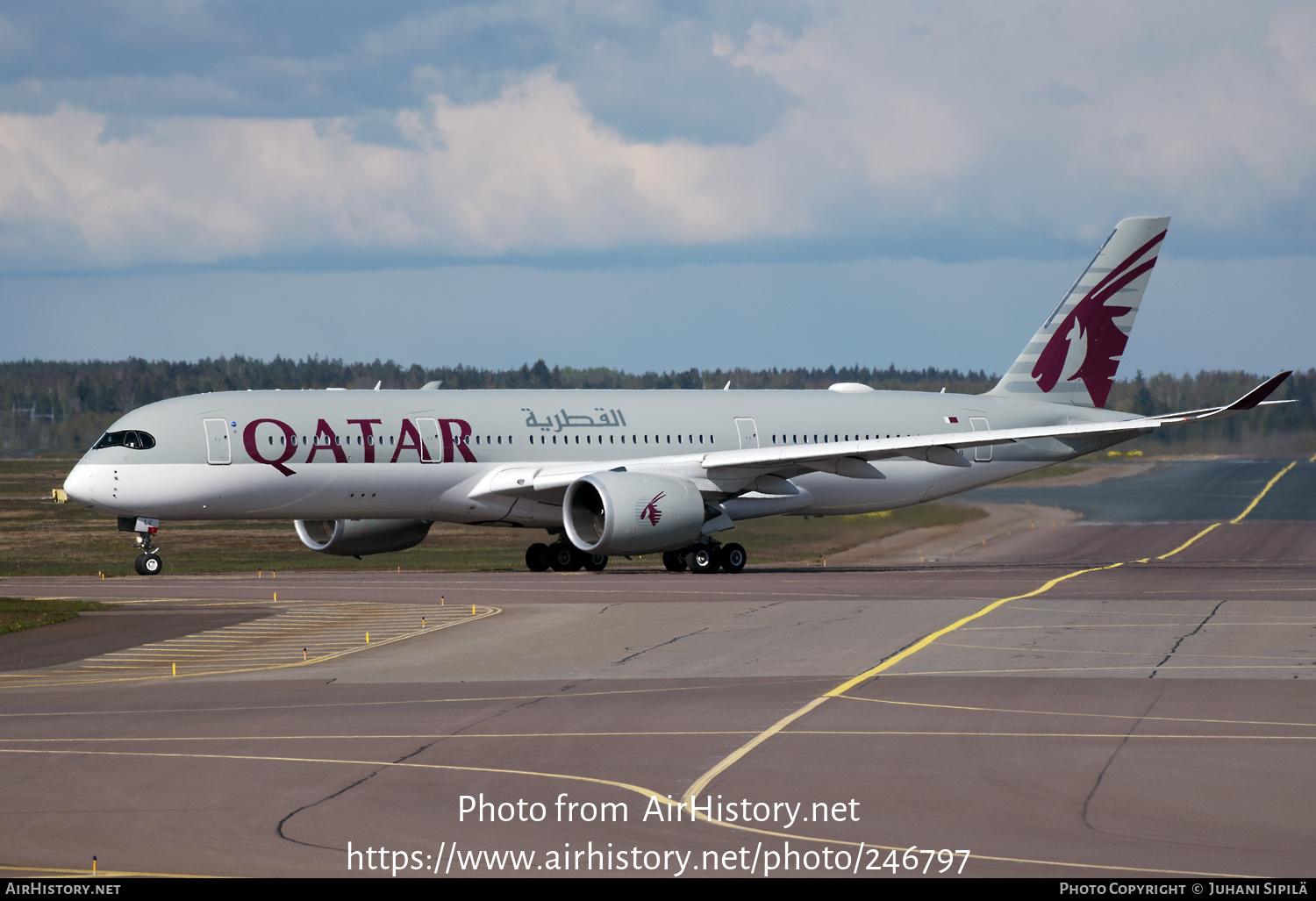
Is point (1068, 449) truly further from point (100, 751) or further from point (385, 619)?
point (100, 751)

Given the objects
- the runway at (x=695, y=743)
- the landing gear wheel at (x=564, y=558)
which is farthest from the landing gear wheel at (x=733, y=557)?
the runway at (x=695, y=743)

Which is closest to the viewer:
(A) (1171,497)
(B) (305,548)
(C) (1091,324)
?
(C) (1091,324)

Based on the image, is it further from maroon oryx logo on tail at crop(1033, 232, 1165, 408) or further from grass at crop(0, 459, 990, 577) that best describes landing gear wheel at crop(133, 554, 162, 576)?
maroon oryx logo on tail at crop(1033, 232, 1165, 408)

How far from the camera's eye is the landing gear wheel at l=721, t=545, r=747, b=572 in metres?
41.9

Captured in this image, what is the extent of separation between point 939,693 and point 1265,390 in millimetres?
20879

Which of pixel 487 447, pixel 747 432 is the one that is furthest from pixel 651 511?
pixel 747 432

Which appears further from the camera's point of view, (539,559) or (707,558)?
(539,559)

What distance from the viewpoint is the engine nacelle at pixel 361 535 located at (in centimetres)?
4309

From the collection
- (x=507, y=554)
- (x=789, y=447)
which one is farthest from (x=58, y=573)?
(x=789, y=447)

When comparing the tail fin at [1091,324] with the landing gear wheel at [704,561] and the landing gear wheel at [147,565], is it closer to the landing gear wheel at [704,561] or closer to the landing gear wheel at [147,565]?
the landing gear wheel at [704,561]

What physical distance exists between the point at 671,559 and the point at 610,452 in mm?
3467

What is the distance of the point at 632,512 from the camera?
37625 millimetres

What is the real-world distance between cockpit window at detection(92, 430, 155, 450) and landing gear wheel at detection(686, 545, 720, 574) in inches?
556

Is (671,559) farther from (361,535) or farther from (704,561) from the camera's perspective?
(361,535)
